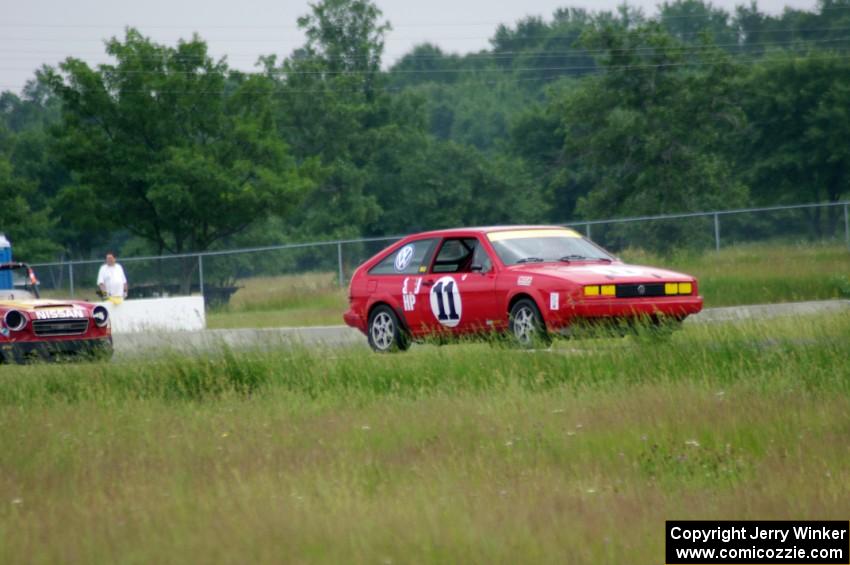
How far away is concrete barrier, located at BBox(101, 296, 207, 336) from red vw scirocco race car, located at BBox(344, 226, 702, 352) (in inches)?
412

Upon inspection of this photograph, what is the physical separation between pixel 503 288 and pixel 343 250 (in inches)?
818

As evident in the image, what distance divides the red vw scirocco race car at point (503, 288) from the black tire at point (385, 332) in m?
0.01

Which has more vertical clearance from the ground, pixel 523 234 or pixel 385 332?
pixel 523 234

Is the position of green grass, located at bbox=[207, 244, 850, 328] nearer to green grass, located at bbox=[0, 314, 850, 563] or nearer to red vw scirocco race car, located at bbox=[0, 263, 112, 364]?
red vw scirocco race car, located at bbox=[0, 263, 112, 364]

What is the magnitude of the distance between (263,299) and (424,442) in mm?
26848

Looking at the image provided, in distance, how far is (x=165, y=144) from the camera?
1747 inches

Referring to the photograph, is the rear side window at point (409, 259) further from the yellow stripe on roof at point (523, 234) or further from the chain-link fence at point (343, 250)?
the chain-link fence at point (343, 250)

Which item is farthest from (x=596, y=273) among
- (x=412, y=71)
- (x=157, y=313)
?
(x=412, y=71)

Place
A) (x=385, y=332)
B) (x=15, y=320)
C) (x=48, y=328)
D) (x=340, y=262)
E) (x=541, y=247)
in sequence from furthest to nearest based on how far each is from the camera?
(x=340, y=262) < (x=48, y=328) < (x=15, y=320) < (x=385, y=332) < (x=541, y=247)

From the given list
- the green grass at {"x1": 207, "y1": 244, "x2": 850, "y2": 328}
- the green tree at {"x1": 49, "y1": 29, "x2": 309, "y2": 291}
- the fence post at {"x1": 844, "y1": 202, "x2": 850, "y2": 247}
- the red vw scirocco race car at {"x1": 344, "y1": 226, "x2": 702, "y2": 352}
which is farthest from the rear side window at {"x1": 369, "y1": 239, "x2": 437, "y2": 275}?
the green tree at {"x1": 49, "y1": 29, "x2": 309, "y2": 291}

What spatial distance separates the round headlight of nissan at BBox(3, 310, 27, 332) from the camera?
1595cm

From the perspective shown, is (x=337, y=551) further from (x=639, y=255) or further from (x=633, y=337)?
(x=639, y=255)

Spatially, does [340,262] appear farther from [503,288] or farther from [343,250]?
[503,288]

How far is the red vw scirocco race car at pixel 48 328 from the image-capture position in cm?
1588
